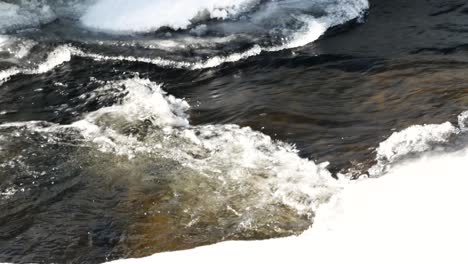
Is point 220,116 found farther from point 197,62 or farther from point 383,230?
point 383,230

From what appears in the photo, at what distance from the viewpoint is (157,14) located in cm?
759

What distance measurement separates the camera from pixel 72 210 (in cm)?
399

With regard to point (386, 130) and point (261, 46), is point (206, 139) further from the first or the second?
point (261, 46)

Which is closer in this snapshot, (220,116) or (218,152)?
(218,152)

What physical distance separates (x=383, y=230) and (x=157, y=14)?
5.43 metres

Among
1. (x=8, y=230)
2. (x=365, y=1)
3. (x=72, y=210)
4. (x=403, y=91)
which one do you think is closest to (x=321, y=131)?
(x=403, y=91)

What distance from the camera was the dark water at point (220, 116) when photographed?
363 centimetres

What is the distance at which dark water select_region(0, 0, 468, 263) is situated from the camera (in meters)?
3.63

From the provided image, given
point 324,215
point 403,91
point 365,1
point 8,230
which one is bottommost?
point 8,230

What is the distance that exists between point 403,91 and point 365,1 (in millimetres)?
2910

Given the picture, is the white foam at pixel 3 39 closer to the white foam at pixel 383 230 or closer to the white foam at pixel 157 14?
the white foam at pixel 157 14

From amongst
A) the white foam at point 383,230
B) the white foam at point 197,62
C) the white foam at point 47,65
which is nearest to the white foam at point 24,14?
the white foam at point 47,65

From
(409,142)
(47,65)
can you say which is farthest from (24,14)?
(409,142)

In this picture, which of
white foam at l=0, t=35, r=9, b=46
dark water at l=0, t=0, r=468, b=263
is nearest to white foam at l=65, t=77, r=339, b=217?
dark water at l=0, t=0, r=468, b=263
